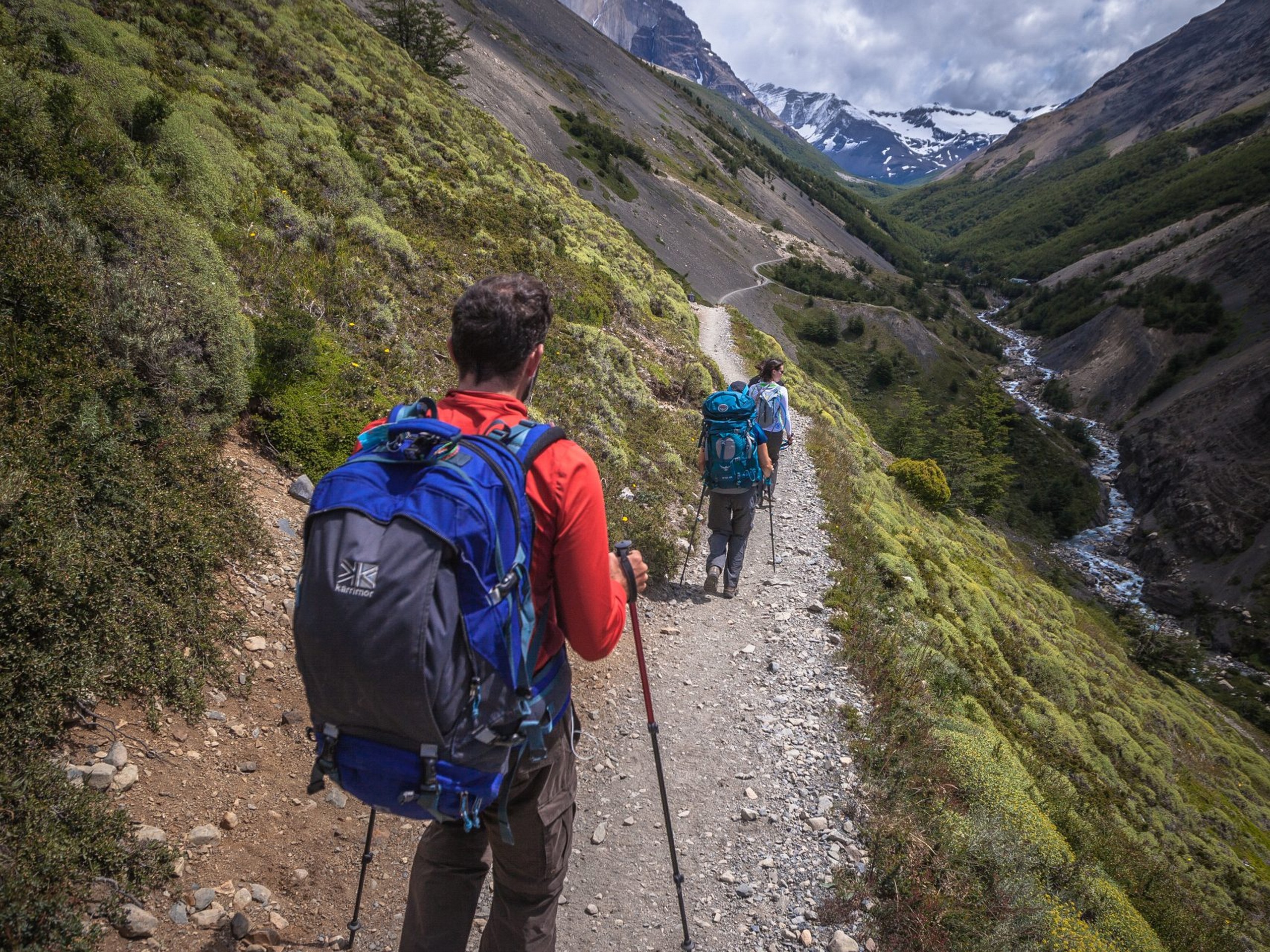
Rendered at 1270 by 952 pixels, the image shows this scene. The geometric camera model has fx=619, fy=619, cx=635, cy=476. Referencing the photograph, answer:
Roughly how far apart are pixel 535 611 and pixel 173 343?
516 cm

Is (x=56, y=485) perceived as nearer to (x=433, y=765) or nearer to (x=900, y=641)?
(x=433, y=765)

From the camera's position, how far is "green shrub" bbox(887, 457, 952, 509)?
23.2 metres

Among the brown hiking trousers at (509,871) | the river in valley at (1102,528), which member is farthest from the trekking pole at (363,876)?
the river in valley at (1102,528)

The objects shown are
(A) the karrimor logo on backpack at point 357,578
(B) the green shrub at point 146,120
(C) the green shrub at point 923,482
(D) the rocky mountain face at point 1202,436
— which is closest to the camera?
(A) the karrimor logo on backpack at point 357,578

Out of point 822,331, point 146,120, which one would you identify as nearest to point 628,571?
point 146,120

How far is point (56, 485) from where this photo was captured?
388 cm

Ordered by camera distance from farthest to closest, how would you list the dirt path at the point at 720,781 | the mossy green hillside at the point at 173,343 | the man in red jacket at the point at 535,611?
the dirt path at the point at 720,781
the mossy green hillside at the point at 173,343
the man in red jacket at the point at 535,611

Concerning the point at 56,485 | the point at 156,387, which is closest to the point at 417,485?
the point at 56,485

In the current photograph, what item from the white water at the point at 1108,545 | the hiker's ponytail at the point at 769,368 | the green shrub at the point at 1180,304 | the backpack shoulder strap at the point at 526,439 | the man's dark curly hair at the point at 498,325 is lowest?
the backpack shoulder strap at the point at 526,439

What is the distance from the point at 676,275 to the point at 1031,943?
5102cm

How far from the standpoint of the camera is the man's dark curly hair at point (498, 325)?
241 centimetres

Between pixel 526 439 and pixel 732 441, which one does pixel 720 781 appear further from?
pixel 526 439

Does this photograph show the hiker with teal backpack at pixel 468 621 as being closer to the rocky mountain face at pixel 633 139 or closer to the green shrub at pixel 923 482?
the green shrub at pixel 923 482

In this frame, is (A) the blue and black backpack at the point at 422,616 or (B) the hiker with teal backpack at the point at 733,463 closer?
(A) the blue and black backpack at the point at 422,616
